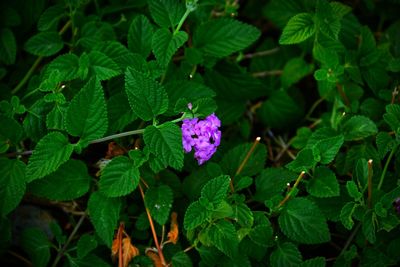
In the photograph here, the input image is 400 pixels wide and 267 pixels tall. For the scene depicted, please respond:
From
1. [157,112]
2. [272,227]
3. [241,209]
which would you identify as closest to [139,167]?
[157,112]

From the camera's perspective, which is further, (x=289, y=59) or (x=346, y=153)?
(x=289, y=59)

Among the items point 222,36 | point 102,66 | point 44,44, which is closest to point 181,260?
point 102,66

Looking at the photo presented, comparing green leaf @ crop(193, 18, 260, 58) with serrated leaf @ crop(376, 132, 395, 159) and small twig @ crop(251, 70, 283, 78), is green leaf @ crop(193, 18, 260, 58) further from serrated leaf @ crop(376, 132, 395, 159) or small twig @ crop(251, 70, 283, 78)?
serrated leaf @ crop(376, 132, 395, 159)

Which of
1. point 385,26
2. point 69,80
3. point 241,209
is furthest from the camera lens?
point 385,26

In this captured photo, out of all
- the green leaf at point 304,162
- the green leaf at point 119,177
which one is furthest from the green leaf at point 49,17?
the green leaf at point 304,162

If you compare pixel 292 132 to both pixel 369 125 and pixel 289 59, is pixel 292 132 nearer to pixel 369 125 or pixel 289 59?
pixel 289 59

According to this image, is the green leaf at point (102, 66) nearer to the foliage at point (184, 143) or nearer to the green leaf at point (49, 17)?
the foliage at point (184, 143)

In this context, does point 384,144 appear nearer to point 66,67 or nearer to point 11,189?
point 66,67
